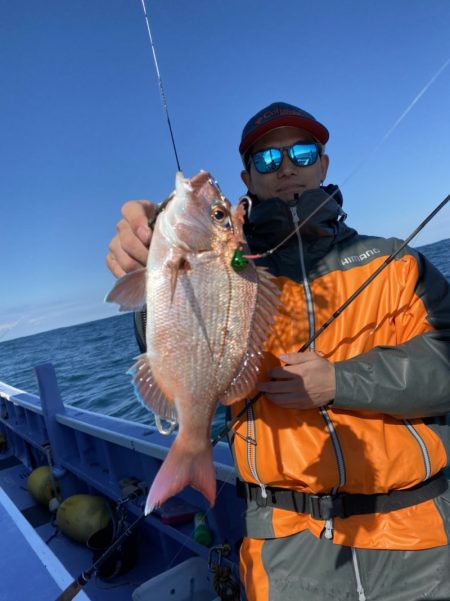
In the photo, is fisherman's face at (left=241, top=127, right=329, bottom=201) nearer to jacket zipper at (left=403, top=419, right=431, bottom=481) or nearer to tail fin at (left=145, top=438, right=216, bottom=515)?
jacket zipper at (left=403, top=419, right=431, bottom=481)

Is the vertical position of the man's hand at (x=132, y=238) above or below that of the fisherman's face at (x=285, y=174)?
below

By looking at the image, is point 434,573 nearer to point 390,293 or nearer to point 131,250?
point 390,293

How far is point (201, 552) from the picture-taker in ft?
10.6

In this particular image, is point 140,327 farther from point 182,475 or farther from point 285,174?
point 285,174

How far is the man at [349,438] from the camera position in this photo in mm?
1636

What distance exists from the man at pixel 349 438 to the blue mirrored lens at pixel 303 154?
353 mm

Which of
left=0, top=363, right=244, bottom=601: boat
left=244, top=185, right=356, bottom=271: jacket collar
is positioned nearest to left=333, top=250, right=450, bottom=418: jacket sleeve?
left=244, top=185, right=356, bottom=271: jacket collar

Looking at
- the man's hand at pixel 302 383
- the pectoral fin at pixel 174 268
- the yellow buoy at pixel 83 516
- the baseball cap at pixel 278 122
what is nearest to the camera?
the pectoral fin at pixel 174 268

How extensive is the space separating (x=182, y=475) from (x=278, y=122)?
177 cm

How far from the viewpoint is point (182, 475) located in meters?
1.29

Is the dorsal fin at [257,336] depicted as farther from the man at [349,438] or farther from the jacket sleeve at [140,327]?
the jacket sleeve at [140,327]

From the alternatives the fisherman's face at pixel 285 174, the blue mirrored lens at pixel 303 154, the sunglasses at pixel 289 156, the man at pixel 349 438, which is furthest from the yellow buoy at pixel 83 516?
the blue mirrored lens at pixel 303 154

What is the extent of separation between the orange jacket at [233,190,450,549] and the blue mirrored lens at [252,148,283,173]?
0.29 meters

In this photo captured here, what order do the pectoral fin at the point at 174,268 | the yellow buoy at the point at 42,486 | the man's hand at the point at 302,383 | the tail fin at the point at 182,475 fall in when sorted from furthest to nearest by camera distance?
the yellow buoy at the point at 42,486 → the man's hand at the point at 302,383 → the pectoral fin at the point at 174,268 → the tail fin at the point at 182,475
